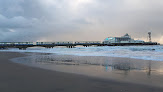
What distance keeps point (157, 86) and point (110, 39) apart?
402 feet

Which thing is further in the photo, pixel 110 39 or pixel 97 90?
pixel 110 39

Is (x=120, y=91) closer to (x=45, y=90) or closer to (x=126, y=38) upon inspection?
(x=45, y=90)

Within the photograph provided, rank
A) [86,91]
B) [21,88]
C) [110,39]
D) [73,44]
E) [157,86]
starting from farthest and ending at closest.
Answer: [110,39] → [73,44] → [157,86] → [21,88] → [86,91]

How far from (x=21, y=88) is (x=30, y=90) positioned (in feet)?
1.39

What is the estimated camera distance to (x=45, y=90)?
4.08 metres

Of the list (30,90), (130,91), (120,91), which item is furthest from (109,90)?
(30,90)

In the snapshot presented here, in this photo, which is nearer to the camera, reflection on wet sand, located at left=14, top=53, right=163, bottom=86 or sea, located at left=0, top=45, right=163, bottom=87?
reflection on wet sand, located at left=14, top=53, right=163, bottom=86

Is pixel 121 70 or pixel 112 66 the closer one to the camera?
pixel 121 70

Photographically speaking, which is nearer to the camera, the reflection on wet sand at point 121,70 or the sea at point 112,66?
the reflection on wet sand at point 121,70

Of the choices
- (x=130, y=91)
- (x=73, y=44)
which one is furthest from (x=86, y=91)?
(x=73, y=44)

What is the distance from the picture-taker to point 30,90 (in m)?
4.05

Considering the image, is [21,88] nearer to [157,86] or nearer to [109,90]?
[109,90]

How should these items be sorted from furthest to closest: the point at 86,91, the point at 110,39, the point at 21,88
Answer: the point at 110,39 → the point at 21,88 → the point at 86,91

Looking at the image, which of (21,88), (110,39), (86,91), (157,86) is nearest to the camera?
(86,91)
